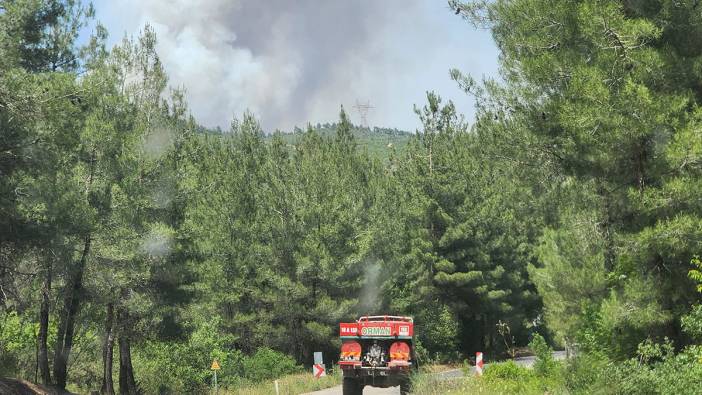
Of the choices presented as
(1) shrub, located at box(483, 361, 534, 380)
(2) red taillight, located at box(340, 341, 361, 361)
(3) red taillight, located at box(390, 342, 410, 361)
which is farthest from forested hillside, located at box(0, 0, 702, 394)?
(2) red taillight, located at box(340, 341, 361, 361)

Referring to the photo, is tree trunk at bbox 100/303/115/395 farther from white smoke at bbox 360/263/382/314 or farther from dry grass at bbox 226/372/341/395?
white smoke at bbox 360/263/382/314

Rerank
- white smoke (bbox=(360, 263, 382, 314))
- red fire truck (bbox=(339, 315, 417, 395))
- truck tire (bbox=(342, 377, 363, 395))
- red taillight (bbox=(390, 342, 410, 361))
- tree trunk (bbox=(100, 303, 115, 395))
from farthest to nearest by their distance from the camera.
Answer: white smoke (bbox=(360, 263, 382, 314)) < tree trunk (bbox=(100, 303, 115, 395)) < truck tire (bbox=(342, 377, 363, 395)) < red taillight (bbox=(390, 342, 410, 361)) < red fire truck (bbox=(339, 315, 417, 395))

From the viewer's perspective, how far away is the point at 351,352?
18938mm

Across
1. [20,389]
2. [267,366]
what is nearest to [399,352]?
[20,389]

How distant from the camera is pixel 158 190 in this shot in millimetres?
24922

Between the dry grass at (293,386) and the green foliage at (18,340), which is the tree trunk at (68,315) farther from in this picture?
the dry grass at (293,386)

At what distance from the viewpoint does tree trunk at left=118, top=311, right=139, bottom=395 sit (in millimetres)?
25344

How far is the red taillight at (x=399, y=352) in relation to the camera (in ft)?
60.4

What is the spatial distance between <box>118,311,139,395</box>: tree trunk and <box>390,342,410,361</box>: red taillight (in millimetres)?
12023

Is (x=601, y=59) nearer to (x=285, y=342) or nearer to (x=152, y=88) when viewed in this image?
(x=152, y=88)

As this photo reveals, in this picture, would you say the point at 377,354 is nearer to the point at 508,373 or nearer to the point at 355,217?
the point at 508,373

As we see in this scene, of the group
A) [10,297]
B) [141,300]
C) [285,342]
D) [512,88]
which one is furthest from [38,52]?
[285,342]

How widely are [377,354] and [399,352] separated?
709 millimetres

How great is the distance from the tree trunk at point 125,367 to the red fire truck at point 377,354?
10.6 metres
